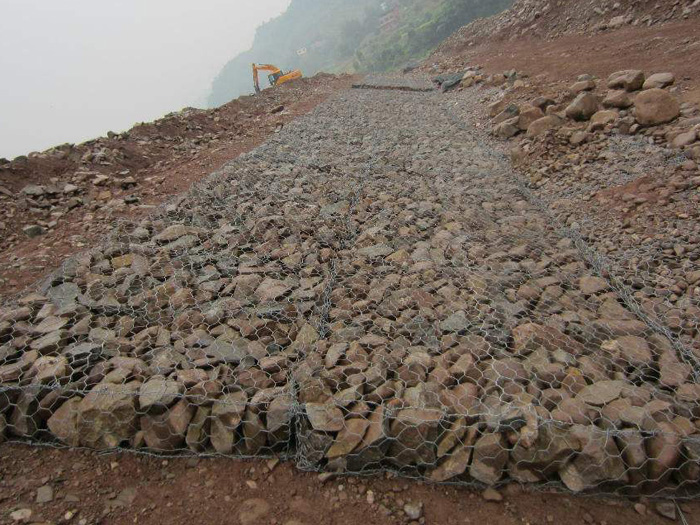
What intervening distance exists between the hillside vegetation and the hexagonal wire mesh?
Answer: 41463 millimetres

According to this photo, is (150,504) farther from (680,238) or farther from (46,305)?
(680,238)

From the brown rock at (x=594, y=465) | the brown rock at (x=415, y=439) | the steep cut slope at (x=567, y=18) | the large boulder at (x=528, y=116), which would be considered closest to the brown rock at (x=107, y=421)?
the brown rock at (x=415, y=439)

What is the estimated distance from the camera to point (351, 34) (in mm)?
78375

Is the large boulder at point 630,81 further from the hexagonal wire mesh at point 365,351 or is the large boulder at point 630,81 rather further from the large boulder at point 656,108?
the hexagonal wire mesh at point 365,351

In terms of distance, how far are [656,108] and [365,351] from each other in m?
5.51

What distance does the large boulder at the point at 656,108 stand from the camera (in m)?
5.27

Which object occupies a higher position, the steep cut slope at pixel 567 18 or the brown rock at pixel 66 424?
the steep cut slope at pixel 567 18

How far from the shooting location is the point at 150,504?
194 centimetres

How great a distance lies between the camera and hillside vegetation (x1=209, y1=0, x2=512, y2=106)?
139ft

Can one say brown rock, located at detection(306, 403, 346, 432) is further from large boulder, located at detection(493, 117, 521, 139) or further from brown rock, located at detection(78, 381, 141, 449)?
large boulder, located at detection(493, 117, 521, 139)

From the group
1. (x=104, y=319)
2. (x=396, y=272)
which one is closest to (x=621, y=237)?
(x=396, y=272)

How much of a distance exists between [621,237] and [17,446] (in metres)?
5.04

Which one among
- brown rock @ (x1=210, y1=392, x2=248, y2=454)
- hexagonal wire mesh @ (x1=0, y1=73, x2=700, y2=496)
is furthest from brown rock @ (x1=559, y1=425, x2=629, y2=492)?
brown rock @ (x1=210, y1=392, x2=248, y2=454)

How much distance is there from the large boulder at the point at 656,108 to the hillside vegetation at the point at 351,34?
38627 millimetres
